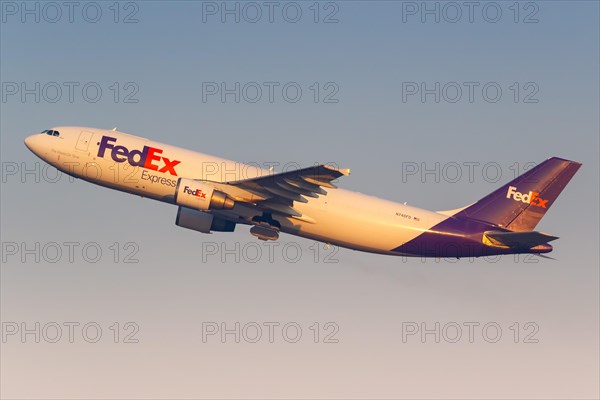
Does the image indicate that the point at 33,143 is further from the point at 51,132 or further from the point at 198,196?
the point at 198,196

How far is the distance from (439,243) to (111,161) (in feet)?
63.6

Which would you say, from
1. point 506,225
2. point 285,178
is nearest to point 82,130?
point 285,178

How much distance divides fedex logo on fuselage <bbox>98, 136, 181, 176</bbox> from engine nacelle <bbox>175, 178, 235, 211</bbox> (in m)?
1.83

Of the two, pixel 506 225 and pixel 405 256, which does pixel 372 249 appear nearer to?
pixel 405 256

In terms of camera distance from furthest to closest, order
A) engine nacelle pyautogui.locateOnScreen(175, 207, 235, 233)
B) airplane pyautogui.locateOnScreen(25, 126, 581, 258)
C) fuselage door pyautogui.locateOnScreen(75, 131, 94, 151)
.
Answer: engine nacelle pyautogui.locateOnScreen(175, 207, 235, 233) → fuselage door pyautogui.locateOnScreen(75, 131, 94, 151) → airplane pyautogui.locateOnScreen(25, 126, 581, 258)

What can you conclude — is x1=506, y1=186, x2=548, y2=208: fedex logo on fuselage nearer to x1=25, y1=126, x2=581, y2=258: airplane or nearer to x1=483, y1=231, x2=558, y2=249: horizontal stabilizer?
x1=25, y1=126, x2=581, y2=258: airplane

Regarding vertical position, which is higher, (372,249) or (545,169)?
(545,169)

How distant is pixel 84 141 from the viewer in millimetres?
57875

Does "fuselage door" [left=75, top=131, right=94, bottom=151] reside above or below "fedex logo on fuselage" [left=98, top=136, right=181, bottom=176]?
above

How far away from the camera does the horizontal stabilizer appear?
177ft

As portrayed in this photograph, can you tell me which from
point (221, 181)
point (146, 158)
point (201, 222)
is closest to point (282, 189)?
point (221, 181)

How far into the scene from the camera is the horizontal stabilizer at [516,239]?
53969 mm

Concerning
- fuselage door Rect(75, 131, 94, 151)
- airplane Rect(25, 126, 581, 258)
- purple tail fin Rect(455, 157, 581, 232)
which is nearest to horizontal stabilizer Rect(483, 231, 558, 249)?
airplane Rect(25, 126, 581, 258)

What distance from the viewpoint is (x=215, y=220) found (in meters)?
59.4
